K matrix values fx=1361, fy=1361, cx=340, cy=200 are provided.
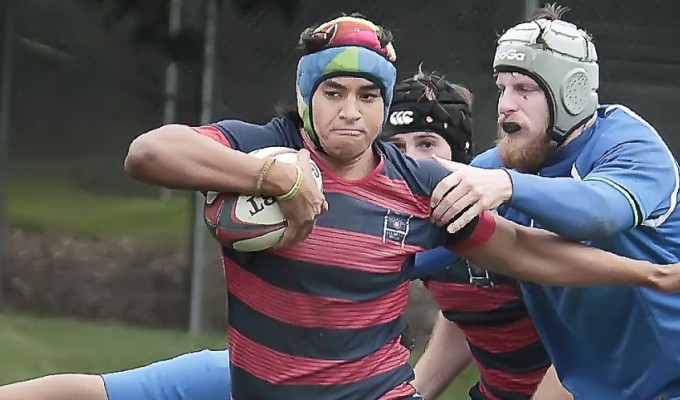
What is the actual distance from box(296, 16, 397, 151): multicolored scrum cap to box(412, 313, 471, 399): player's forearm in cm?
167

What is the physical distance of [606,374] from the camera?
388 cm

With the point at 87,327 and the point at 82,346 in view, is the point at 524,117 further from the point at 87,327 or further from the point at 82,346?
the point at 87,327

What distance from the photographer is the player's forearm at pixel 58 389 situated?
12.7ft

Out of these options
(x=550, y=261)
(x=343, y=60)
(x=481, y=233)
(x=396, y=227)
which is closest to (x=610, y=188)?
(x=550, y=261)

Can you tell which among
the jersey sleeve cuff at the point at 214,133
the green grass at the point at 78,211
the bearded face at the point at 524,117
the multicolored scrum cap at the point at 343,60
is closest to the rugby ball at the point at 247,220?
the jersey sleeve cuff at the point at 214,133

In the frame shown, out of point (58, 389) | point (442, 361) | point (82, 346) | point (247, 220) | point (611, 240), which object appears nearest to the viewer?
point (247, 220)

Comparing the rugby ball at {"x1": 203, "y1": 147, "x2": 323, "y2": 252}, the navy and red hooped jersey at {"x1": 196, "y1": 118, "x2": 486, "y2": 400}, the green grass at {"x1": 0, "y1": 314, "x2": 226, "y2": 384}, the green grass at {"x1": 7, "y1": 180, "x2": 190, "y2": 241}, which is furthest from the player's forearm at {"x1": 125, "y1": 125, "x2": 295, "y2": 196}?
the green grass at {"x1": 7, "y1": 180, "x2": 190, "y2": 241}

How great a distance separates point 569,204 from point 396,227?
43cm

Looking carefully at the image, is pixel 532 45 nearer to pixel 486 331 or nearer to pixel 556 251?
pixel 556 251

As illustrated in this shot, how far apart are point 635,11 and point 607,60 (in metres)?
0.37

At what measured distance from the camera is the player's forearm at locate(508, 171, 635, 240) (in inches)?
131

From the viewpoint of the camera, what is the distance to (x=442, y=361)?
15.8 ft

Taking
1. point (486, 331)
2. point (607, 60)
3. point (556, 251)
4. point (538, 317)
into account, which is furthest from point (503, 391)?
point (607, 60)

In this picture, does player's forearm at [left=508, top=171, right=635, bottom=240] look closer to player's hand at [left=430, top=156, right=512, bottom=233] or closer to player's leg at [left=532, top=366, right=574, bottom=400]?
player's hand at [left=430, top=156, right=512, bottom=233]
